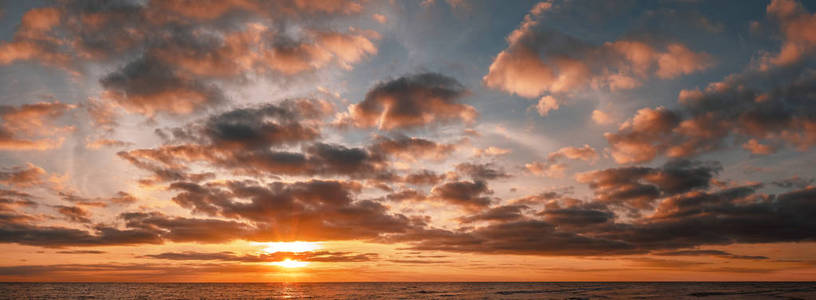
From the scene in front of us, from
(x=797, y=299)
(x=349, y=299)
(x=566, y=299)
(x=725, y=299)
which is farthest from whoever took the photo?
(x=349, y=299)

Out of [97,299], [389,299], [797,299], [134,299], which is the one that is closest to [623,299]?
[797,299]

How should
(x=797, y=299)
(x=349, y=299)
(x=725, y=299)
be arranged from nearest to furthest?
(x=797, y=299), (x=725, y=299), (x=349, y=299)

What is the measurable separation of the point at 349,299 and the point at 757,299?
324 ft

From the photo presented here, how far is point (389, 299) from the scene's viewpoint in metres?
120

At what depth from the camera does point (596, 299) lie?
106 m

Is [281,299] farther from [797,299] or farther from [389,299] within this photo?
[797,299]

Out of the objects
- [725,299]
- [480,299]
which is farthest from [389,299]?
[725,299]

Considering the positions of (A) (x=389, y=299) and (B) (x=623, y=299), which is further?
(A) (x=389, y=299)

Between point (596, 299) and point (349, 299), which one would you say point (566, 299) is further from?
point (349, 299)

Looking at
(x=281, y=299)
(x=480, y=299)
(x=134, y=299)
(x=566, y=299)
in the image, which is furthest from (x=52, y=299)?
(x=566, y=299)

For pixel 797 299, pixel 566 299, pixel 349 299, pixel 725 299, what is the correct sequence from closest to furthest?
pixel 797 299 → pixel 725 299 → pixel 566 299 → pixel 349 299

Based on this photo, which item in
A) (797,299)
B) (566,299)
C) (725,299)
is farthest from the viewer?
(566,299)

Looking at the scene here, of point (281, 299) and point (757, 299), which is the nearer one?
point (757, 299)

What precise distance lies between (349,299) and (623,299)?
70.7 meters
